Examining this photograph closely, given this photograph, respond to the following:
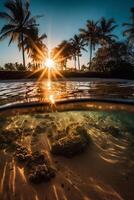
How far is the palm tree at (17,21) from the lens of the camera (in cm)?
2869

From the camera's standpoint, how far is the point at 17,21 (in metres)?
29.2

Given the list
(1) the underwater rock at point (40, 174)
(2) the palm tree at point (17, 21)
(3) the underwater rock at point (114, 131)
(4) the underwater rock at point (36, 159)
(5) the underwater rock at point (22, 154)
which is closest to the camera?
(1) the underwater rock at point (40, 174)

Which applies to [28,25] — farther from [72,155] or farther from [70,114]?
[72,155]

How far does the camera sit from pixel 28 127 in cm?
670

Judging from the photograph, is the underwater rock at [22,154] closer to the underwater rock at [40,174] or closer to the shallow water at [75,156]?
the shallow water at [75,156]

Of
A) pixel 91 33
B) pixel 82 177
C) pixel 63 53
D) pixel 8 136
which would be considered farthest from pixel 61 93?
pixel 63 53

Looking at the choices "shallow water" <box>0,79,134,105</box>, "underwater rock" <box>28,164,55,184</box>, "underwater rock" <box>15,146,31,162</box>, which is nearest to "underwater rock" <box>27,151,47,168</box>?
"underwater rock" <box>15,146,31,162</box>

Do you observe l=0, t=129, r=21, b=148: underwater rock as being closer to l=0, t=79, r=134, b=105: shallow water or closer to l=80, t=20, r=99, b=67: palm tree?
l=0, t=79, r=134, b=105: shallow water

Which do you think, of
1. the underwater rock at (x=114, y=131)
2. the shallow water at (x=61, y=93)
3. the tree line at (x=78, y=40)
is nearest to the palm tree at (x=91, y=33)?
the tree line at (x=78, y=40)

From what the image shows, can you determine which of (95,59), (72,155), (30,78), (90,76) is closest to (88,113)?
(72,155)

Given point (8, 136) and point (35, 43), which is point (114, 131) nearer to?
point (8, 136)

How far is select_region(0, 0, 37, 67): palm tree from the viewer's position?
2869 cm

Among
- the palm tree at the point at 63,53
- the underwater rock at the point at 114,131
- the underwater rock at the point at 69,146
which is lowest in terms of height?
the underwater rock at the point at 114,131

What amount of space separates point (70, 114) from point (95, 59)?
35.1m
